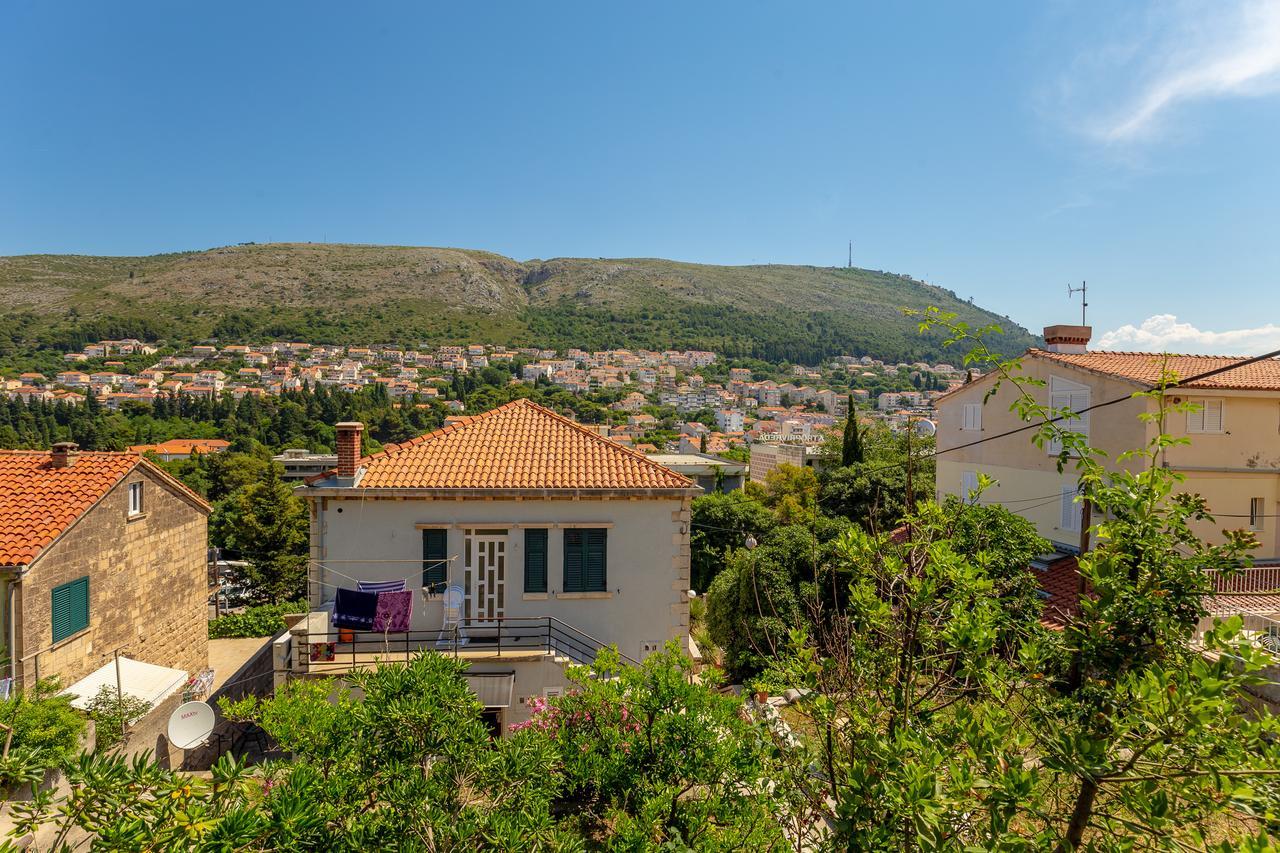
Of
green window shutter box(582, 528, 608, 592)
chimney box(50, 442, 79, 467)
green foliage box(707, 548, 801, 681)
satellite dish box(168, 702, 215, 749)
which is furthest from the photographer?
green foliage box(707, 548, 801, 681)

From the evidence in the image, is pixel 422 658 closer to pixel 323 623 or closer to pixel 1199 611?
pixel 1199 611

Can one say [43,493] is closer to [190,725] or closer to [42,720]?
[42,720]

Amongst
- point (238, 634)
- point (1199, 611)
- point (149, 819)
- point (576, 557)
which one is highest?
point (1199, 611)

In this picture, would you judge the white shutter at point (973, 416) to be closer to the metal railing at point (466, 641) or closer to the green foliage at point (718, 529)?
the green foliage at point (718, 529)

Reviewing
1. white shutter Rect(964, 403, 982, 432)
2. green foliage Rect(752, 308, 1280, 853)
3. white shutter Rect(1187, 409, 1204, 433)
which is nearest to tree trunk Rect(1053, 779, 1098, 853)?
green foliage Rect(752, 308, 1280, 853)

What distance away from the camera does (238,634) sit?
79.4ft

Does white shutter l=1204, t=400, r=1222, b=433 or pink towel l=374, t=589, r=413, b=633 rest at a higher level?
white shutter l=1204, t=400, r=1222, b=433

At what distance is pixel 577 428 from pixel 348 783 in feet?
38.2

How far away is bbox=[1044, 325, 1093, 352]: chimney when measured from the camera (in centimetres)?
2106

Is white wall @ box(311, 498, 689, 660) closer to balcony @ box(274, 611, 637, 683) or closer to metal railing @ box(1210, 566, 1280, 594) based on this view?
balcony @ box(274, 611, 637, 683)

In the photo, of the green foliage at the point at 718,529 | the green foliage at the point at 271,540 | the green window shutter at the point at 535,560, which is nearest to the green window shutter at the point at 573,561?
the green window shutter at the point at 535,560

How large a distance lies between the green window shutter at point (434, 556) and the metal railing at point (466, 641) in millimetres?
998

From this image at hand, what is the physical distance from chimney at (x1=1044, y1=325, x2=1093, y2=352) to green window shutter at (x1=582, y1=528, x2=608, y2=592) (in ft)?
56.8

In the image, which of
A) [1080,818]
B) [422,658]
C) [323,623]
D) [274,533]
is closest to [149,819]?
[422,658]
